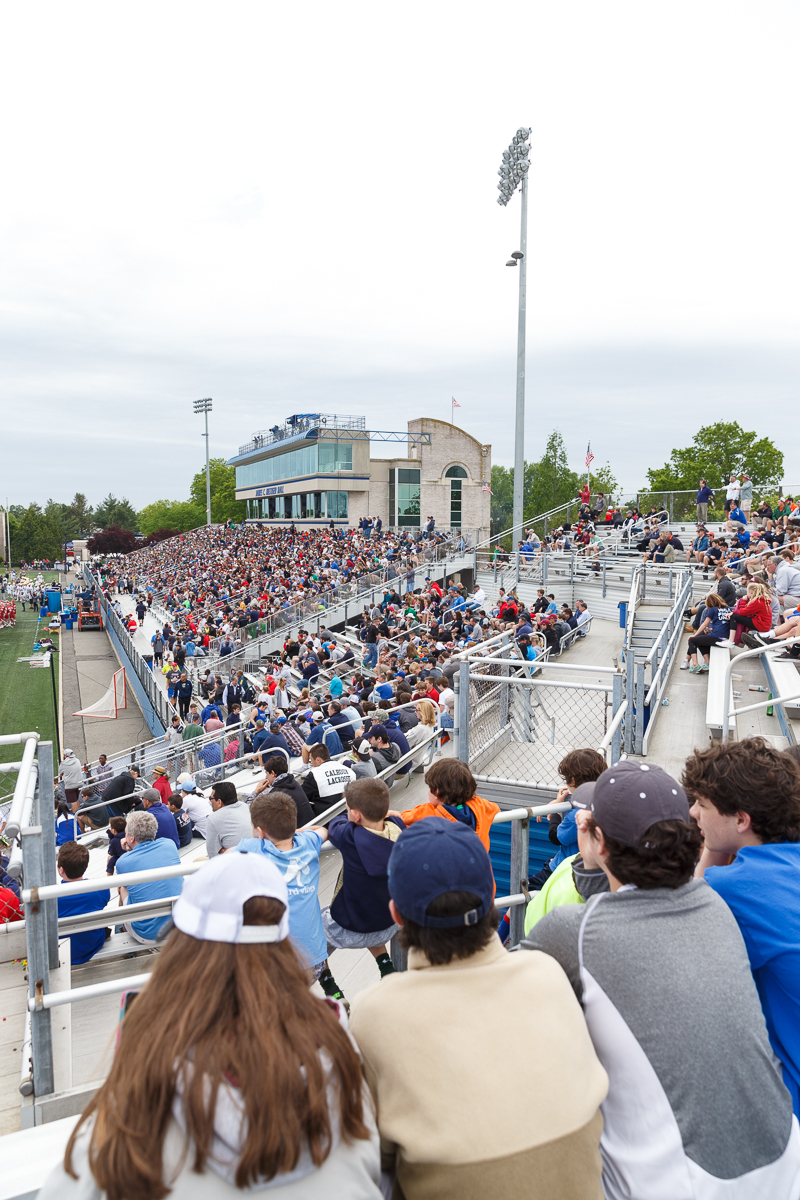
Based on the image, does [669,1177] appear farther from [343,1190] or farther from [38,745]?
[38,745]

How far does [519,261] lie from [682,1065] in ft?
78.3

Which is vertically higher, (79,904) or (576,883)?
(576,883)

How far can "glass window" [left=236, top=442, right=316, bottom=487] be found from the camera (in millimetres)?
52750

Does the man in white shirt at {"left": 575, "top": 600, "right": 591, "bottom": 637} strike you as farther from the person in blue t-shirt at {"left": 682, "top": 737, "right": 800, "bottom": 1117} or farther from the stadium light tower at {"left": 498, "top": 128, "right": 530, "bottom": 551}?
the person in blue t-shirt at {"left": 682, "top": 737, "right": 800, "bottom": 1117}

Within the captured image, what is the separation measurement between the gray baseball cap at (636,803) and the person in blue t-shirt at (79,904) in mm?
3872

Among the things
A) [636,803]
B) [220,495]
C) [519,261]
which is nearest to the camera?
[636,803]

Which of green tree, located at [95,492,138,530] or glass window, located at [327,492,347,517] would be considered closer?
glass window, located at [327,492,347,517]

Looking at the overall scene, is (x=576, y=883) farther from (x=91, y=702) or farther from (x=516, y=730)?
(x=91, y=702)

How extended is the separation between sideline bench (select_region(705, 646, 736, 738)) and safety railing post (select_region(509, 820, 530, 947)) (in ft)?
12.1

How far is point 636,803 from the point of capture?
1.96 meters

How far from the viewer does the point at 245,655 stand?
25594 millimetres

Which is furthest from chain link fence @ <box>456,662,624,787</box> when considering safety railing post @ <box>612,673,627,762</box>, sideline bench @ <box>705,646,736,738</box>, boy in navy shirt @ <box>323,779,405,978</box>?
boy in navy shirt @ <box>323,779,405,978</box>

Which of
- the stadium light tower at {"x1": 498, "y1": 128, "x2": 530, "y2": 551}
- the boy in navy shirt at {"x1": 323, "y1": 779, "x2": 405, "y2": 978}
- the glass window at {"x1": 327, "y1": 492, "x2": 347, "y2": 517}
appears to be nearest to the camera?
the boy in navy shirt at {"x1": 323, "y1": 779, "x2": 405, "y2": 978}

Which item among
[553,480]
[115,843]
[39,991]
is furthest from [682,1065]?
[553,480]
